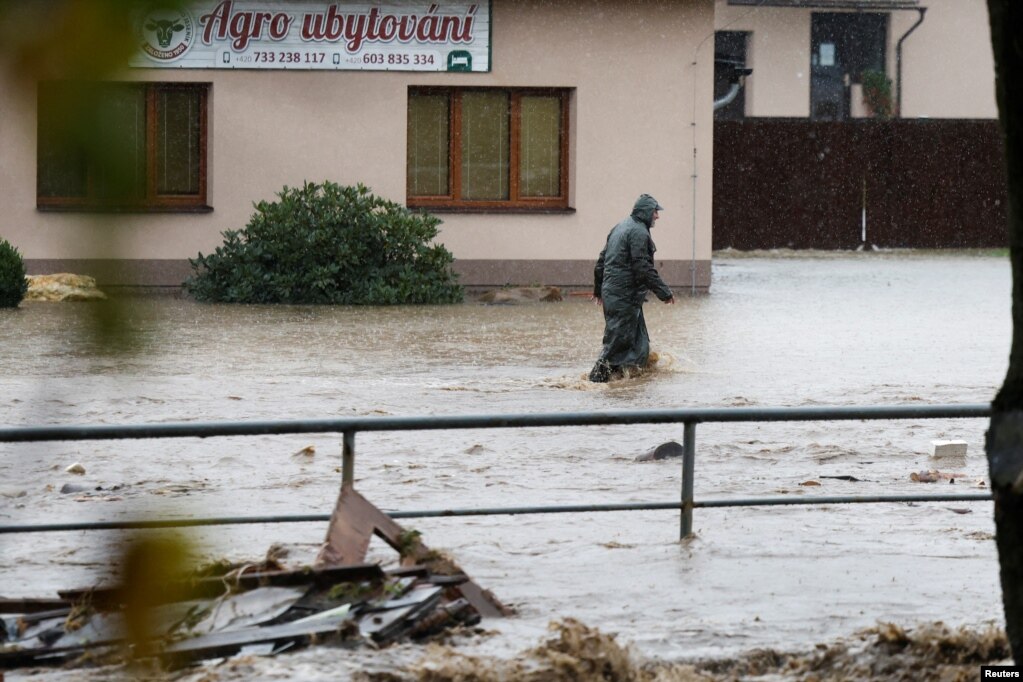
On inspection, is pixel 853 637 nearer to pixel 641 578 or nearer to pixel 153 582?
pixel 641 578

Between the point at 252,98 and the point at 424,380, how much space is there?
944cm

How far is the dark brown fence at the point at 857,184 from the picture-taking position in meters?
32.0

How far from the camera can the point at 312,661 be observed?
520 cm

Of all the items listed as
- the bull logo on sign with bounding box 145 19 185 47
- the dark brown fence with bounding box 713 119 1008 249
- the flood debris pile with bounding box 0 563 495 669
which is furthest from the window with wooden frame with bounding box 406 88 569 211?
the bull logo on sign with bounding box 145 19 185 47

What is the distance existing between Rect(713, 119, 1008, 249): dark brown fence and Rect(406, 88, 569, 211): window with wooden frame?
32.3ft

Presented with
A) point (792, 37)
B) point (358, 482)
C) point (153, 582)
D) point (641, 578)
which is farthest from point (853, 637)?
point (792, 37)

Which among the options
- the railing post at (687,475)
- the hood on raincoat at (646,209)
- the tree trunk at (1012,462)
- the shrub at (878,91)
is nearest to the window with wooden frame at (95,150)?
the tree trunk at (1012,462)

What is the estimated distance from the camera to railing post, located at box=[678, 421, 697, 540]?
21.3 feet

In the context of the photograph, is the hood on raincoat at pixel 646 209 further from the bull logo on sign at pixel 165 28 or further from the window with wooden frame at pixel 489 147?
the bull logo on sign at pixel 165 28

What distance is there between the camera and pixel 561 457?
1001 cm

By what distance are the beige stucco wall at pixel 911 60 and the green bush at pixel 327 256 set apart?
20420 mm

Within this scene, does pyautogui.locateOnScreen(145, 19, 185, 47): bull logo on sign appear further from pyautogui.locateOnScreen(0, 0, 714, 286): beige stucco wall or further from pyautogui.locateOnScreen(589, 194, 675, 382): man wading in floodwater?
pyautogui.locateOnScreen(0, 0, 714, 286): beige stucco wall

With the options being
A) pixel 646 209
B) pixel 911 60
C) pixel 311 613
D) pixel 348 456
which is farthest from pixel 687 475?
pixel 911 60

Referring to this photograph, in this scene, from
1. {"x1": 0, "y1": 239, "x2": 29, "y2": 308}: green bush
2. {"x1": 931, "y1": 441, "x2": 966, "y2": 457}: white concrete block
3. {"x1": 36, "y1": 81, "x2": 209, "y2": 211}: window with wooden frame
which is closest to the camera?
{"x1": 36, "y1": 81, "x2": 209, "y2": 211}: window with wooden frame
